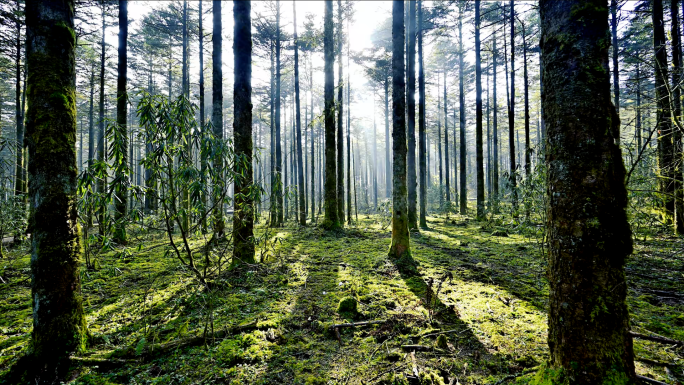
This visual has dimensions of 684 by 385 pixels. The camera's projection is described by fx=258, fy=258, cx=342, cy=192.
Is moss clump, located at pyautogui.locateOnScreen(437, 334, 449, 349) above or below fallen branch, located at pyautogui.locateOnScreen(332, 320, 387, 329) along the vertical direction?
above

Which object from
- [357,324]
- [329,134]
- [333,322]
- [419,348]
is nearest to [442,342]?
[419,348]

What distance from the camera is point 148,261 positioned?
7086mm

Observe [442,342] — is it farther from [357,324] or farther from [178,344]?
[178,344]

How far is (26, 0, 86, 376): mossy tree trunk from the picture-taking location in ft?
8.28

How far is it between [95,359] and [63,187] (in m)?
1.79

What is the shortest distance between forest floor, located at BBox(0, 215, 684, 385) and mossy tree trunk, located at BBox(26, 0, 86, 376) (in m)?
0.25

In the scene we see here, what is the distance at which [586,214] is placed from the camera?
5.77 ft

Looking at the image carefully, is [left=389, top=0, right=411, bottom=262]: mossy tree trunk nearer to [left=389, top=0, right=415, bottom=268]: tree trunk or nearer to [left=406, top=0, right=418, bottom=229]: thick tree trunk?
[left=389, top=0, right=415, bottom=268]: tree trunk

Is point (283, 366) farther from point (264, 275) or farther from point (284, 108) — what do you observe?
point (284, 108)

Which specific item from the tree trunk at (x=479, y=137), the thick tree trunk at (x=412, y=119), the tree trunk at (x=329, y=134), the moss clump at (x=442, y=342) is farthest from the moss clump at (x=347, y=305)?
the tree trunk at (x=479, y=137)

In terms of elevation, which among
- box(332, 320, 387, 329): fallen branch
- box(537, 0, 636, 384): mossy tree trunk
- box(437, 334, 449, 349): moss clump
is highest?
box(537, 0, 636, 384): mossy tree trunk

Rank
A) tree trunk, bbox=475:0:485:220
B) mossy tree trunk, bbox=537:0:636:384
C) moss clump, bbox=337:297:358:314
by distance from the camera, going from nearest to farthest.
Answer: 1. mossy tree trunk, bbox=537:0:636:384
2. moss clump, bbox=337:297:358:314
3. tree trunk, bbox=475:0:485:220

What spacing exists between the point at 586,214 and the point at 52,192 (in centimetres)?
462

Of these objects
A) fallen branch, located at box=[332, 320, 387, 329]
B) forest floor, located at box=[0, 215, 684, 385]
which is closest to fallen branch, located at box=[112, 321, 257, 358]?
forest floor, located at box=[0, 215, 684, 385]
